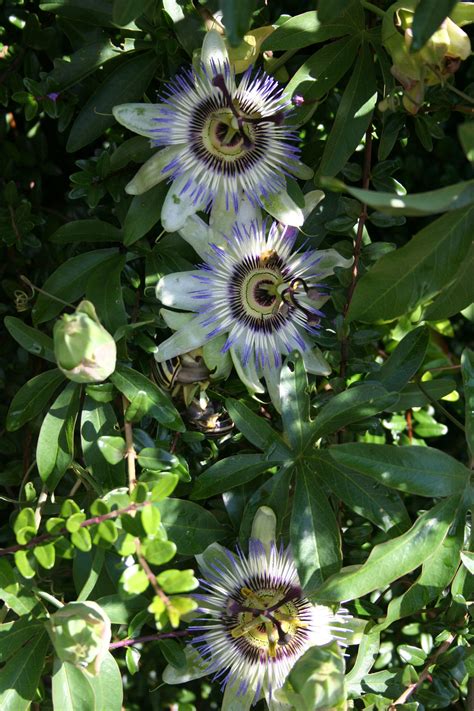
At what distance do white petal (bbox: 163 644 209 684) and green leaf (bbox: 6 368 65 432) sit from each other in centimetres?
50

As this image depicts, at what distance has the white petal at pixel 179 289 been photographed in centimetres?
153

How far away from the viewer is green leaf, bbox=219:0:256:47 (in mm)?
Answer: 1141

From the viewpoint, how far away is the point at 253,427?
152cm

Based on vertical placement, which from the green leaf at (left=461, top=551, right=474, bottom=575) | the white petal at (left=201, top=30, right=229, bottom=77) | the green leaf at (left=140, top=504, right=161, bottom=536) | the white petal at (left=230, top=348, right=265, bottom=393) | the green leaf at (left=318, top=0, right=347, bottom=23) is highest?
the green leaf at (left=318, top=0, right=347, bottom=23)

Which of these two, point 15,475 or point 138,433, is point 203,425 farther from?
point 15,475

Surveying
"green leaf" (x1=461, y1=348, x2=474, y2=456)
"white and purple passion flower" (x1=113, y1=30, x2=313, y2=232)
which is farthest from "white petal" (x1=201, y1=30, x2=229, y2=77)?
"green leaf" (x1=461, y1=348, x2=474, y2=456)

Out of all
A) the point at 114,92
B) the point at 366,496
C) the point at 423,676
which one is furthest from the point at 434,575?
the point at 114,92

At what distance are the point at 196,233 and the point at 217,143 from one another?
0.56ft

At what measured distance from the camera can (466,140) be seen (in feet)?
4.02

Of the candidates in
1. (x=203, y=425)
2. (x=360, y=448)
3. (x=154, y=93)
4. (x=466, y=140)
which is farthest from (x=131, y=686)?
(x=466, y=140)

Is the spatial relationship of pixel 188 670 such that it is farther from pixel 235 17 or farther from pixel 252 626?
pixel 235 17

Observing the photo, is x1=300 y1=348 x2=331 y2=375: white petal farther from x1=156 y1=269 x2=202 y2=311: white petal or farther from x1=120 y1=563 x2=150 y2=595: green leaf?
x1=120 y1=563 x2=150 y2=595: green leaf

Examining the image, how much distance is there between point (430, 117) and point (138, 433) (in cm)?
76

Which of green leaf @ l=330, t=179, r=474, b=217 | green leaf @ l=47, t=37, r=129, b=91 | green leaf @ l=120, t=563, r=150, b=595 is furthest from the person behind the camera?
green leaf @ l=47, t=37, r=129, b=91
